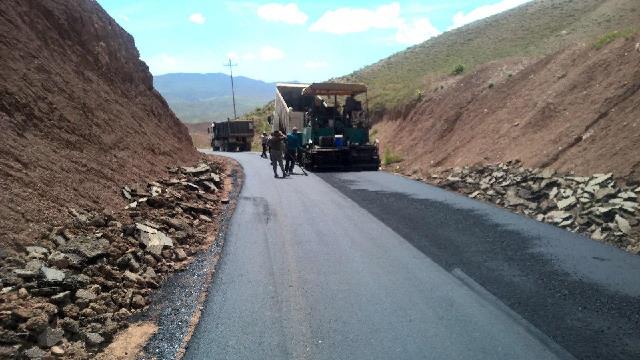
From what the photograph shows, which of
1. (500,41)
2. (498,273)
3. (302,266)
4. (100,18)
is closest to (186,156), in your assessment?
(100,18)

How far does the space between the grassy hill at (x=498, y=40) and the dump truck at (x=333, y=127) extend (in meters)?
9.91

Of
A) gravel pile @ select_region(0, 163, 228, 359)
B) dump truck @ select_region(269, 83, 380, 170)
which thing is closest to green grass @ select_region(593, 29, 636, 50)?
dump truck @ select_region(269, 83, 380, 170)

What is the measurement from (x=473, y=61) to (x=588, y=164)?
30652 mm

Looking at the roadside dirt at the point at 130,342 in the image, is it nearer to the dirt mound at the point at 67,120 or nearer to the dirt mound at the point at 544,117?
the dirt mound at the point at 67,120

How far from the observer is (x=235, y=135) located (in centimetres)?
4428

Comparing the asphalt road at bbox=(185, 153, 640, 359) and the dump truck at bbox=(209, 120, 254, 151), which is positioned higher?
the dump truck at bbox=(209, 120, 254, 151)

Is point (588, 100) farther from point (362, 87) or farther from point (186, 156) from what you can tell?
point (186, 156)

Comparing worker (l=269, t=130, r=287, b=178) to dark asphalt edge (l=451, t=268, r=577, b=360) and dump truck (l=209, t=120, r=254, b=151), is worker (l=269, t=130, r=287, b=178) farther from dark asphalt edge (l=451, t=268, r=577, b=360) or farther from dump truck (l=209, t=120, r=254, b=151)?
dump truck (l=209, t=120, r=254, b=151)

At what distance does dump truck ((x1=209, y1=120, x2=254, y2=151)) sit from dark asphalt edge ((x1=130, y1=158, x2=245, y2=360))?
35546mm

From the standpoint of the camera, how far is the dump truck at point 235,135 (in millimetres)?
44281

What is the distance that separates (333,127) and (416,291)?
16.6 metres

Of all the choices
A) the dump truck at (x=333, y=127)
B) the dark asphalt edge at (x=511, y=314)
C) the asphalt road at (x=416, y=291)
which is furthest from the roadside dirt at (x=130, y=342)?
the dump truck at (x=333, y=127)

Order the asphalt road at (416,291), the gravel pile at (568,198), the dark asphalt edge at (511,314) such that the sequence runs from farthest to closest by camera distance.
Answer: the gravel pile at (568,198)
the asphalt road at (416,291)
the dark asphalt edge at (511,314)

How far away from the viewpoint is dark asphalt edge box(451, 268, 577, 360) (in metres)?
5.07
